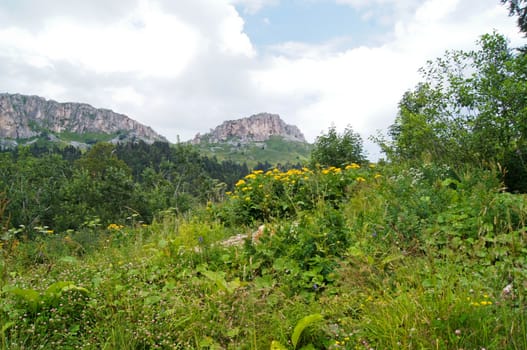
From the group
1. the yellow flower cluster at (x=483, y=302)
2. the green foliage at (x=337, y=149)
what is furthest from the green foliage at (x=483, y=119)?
the green foliage at (x=337, y=149)

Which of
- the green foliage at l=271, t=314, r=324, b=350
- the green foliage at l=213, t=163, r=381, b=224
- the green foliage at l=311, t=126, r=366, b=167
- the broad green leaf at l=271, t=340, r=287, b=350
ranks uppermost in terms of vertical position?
the green foliage at l=311, t=126, r=366, b=167

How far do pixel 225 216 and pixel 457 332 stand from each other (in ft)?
17.9

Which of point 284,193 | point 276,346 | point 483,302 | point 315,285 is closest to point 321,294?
point 315,285

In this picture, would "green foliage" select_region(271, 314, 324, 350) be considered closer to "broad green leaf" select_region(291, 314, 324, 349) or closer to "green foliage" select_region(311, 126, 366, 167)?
"broad green leaf" select_region(291, 314, 324, 349)

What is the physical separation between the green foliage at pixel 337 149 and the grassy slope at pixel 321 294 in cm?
1442

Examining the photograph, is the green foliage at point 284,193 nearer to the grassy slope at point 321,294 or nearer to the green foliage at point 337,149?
the grassy slope at point 321,294

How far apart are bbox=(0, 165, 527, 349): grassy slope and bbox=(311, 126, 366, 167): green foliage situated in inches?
568

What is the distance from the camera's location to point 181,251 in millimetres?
4023

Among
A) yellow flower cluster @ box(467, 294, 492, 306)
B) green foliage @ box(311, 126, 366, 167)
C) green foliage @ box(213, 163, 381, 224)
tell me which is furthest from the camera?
green foliage @ box(311, 126, 366, 167)

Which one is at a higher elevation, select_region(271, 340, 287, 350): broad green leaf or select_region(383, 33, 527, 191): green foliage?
select_region(383, 33, 527, 191): green foliage

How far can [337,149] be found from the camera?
18828 mm

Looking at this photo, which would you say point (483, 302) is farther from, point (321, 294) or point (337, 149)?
point (337, 149)

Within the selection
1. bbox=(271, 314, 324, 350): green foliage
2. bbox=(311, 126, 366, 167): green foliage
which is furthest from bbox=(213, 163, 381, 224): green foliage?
bbox=(311, 126, 366, 167): green foliage

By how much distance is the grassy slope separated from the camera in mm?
1999
